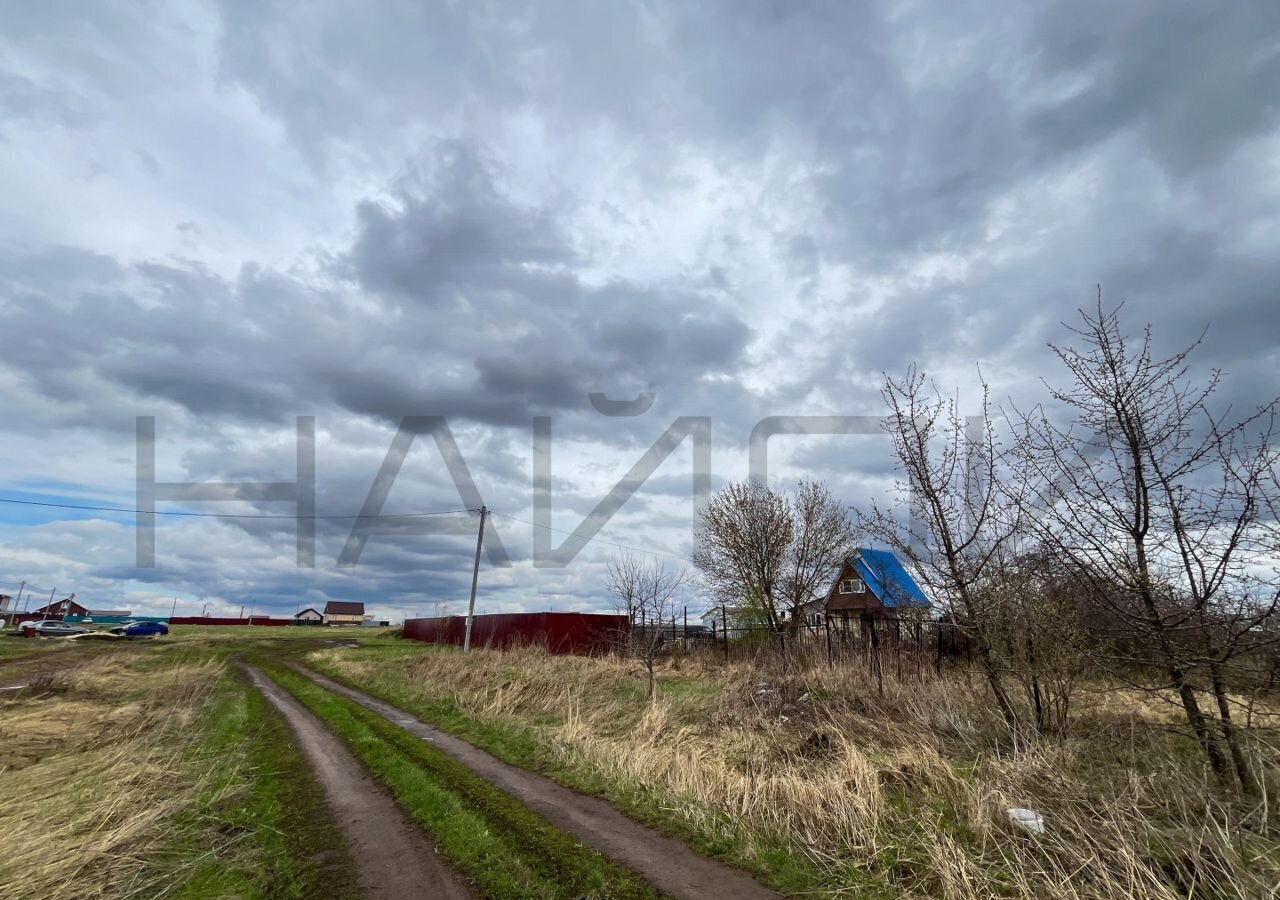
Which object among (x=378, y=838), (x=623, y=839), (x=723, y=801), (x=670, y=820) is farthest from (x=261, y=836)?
(x=723, y=801)

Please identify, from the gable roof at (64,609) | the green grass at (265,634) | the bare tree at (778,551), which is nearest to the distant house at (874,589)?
the bare tree at (778,551)

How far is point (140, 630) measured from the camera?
55312mm

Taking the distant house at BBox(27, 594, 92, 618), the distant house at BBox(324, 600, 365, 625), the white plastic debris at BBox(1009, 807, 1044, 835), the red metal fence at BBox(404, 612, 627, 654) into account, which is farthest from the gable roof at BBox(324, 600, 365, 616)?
the white plastic debris at BBox(1009, 807, 1044, 835)

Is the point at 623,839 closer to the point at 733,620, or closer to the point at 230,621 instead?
the point at 733,620

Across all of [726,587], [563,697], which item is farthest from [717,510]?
[563,697]

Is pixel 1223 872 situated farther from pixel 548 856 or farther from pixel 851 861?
pixel 548 856

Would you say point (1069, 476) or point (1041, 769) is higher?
point (1069, 476)

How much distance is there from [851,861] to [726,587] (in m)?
20.4

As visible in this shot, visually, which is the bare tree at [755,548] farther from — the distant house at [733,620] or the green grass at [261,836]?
the green grass at [261,836]

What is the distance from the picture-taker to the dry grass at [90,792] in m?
4.94

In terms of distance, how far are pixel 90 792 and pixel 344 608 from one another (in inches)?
4969

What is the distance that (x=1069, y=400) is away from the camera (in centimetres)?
724

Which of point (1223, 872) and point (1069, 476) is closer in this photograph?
point (1223, 872)

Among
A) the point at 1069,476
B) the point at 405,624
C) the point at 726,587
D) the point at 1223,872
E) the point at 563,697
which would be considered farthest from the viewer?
the point at 405,624
